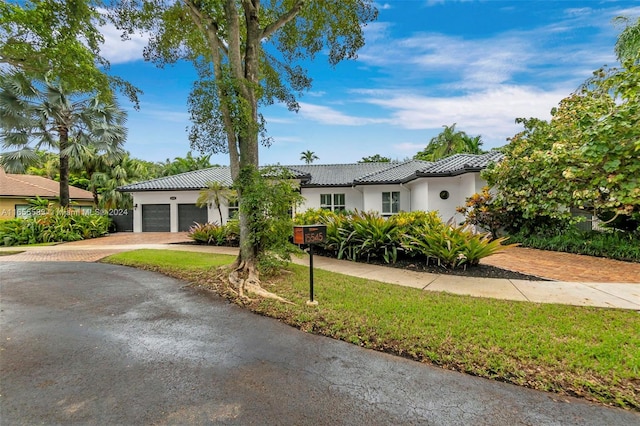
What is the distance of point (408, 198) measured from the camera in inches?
709

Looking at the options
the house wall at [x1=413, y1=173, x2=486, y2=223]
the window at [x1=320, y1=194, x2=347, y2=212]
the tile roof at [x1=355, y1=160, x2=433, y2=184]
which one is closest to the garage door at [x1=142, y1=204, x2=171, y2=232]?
the window at [x1=320, y1=194, x2=347, y2=212]

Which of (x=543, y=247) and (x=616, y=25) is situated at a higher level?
(x=616, y=25)

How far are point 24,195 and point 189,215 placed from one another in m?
11.8

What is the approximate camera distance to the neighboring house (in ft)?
66.5

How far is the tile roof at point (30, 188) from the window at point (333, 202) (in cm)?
1984

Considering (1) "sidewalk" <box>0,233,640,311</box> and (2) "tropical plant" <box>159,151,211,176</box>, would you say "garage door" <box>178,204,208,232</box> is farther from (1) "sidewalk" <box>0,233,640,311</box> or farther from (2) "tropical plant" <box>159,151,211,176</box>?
(2) "tropical plant" <box>159,151,211,176</box>

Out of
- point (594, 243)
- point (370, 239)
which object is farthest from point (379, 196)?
point (594, 243)

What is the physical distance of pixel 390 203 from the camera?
1803cm

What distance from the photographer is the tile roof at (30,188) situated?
822 inches

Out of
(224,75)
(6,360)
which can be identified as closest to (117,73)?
(224,75)

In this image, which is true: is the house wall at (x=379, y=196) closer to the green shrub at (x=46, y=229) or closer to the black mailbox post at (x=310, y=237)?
the black mailbox post at (x=310, y=237)

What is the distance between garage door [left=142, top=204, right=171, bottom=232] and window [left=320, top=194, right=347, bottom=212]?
1039cm

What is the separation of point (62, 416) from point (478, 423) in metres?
3.44

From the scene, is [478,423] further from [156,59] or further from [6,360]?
[156,59]
